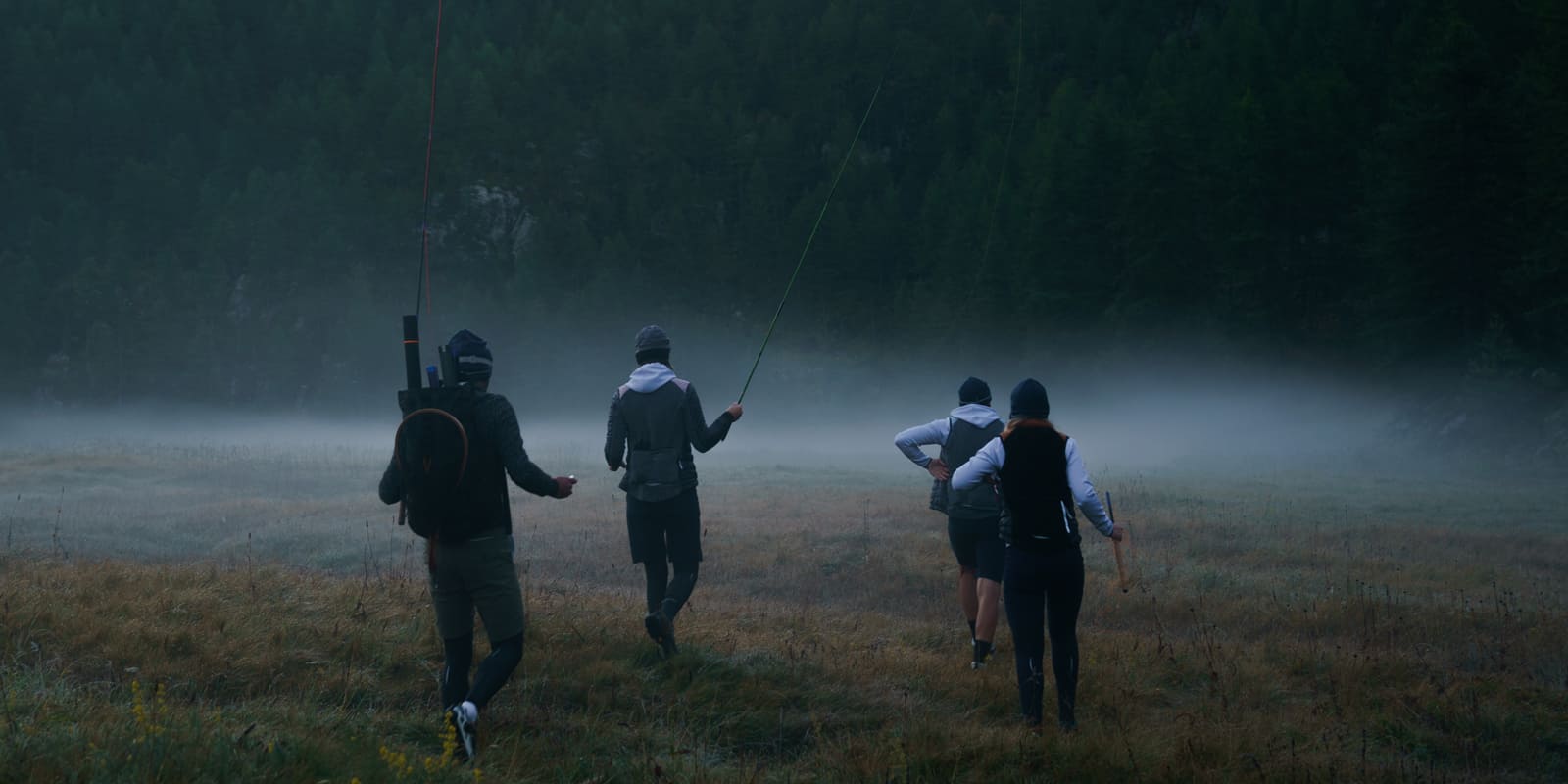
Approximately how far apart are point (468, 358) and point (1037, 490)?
10.8 ft

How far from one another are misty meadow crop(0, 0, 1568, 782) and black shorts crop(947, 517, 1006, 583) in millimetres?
784

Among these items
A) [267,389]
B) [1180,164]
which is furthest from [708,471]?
[267,389]

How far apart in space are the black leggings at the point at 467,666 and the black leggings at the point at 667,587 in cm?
181

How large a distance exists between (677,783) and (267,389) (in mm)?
79450

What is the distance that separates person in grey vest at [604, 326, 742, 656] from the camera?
302 inches

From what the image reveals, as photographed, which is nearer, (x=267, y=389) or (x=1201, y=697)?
(x=1201, y=697)

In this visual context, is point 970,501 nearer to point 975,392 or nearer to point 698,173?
point 975,392

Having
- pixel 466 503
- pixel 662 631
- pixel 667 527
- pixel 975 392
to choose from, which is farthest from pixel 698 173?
pixel 466 503

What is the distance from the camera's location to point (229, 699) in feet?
20.5

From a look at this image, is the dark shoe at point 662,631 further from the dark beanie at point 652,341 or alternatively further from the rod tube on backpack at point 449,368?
the rod tube on backpack at point 449,368

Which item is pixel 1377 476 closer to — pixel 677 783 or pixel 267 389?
pixel 677 783

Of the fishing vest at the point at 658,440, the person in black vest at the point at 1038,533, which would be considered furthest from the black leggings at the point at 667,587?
the person in black vest at the point at 1038,533

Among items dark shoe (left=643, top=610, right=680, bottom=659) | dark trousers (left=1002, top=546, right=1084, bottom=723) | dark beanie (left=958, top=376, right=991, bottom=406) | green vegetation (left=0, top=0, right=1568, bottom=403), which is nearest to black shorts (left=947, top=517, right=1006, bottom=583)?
dark beanie (left=958, top=376, right=991, bottom=406)

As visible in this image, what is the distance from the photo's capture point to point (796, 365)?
241ft
